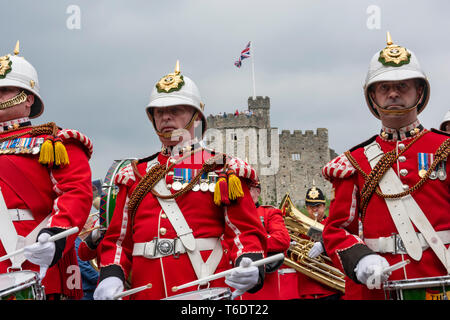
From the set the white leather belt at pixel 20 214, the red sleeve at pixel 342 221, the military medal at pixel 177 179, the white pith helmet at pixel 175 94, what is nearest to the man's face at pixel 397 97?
the red sleeve at pixel 342 221

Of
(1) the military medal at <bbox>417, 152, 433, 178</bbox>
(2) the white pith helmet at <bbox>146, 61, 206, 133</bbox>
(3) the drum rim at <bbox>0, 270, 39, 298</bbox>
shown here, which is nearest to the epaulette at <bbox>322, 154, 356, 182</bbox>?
(1) the military medal at <bbox>417, 152, 433, 178</bbox>

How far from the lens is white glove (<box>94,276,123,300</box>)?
4199 mm

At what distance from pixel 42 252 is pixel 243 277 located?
1.34m

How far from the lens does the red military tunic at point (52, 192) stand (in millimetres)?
4777

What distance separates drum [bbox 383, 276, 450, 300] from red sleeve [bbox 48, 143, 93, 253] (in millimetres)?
2233

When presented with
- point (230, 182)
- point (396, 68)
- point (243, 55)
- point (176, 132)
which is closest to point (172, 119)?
point (176, 132)

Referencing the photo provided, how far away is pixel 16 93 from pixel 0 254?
1.29 metres

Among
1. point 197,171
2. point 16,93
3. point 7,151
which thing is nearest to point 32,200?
point 7,151

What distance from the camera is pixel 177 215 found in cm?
452

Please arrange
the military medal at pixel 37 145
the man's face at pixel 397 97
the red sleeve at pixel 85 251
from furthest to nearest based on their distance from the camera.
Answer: the red sleeve at pixel 85 251 < the military medal at pixel 37 145 < the man's face at pixel 397 97

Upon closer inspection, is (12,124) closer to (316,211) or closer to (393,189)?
(393,189)

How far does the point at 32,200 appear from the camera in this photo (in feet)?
15.9

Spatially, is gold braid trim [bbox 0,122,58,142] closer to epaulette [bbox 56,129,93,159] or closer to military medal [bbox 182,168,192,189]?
epaulette [bbox 56,129,93,159]

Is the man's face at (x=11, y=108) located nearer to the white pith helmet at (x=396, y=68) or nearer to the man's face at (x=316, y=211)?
the white pith helmet at (x=396, y=68)
